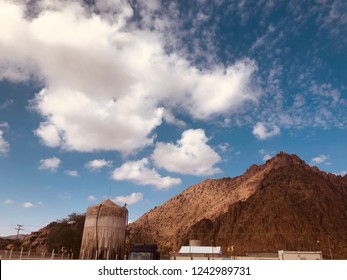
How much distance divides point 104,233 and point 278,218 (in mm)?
123190

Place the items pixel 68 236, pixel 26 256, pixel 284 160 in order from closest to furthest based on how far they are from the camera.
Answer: pixel 26 256 < pixel 68 236 < pixel 284 160

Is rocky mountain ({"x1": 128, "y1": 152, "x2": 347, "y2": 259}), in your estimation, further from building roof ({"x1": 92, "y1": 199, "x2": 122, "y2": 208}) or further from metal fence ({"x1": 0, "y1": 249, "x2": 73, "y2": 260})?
building roof ({"x1": 92, "y1": 199, "x2": 122, "y2": 208})

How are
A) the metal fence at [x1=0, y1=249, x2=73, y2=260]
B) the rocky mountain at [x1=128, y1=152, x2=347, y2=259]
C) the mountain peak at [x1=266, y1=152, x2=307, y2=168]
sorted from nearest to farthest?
1. the metal fence at [x1=0, y1=249, x2=73, y2=260]
2. the rocky mountain at [x1=128, y1=152, x2=347, y2=259]
3. the mountain peak at [x1=266, y1=152, x2=307, y2=168]

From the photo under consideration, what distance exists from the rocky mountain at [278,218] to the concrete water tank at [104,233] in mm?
79214

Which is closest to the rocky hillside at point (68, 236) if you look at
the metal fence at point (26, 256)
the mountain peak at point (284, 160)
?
the metal fence at point (26, 256)

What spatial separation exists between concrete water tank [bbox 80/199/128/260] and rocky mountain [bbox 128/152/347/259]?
79.2 m

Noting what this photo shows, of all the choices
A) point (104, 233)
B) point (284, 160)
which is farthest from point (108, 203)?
point (284, 160)

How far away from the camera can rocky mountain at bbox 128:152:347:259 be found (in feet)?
416

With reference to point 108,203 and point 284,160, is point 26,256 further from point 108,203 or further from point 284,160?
point 284,160

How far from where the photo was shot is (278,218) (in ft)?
457

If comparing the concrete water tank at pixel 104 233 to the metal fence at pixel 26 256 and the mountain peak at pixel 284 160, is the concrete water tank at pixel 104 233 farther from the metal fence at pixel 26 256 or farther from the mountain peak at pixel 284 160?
the mountain peak at pixel 284 160

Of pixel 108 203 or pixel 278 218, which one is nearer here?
pixel 108 203

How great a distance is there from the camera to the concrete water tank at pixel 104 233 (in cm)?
3312

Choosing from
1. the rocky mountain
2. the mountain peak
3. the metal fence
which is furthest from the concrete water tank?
the mountain peak
